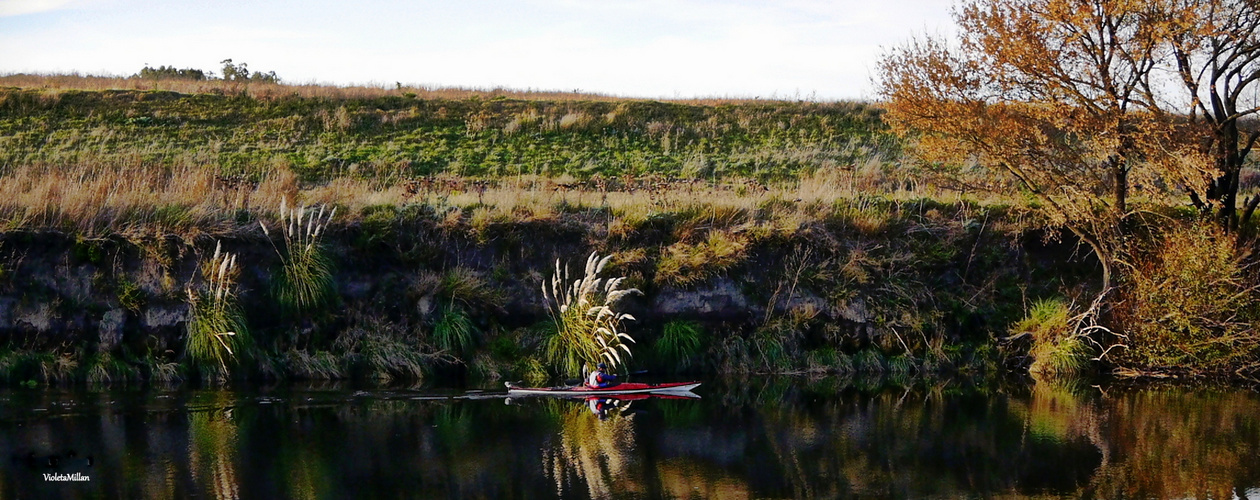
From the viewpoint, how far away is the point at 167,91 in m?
42.5

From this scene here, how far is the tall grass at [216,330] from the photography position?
19.7 meters

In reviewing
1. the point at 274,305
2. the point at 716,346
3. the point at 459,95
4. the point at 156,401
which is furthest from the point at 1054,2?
the point at 459,95

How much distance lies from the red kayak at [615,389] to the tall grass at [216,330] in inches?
195

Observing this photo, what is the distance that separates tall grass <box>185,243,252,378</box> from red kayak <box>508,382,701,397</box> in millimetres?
4951

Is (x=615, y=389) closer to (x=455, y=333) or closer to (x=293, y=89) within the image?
(x=455, y=333)

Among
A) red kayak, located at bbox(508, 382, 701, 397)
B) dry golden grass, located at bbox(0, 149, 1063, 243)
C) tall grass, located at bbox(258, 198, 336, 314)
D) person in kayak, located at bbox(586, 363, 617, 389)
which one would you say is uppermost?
dry golden grass, located at bbox(0, 149, 1063, 243)

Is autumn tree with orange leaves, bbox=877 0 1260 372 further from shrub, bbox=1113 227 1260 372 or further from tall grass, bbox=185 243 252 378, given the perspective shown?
tall grass, bbox=185 243 252 378

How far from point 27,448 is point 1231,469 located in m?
14.8

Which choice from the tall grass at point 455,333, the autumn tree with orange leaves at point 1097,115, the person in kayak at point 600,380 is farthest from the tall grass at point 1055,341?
the tall grass at point 455,333

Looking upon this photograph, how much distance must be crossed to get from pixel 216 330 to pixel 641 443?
863 centimetres

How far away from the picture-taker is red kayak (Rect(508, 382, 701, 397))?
18453 mm

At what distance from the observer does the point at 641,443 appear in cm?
1538

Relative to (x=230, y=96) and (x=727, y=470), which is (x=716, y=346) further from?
(x=230, y=96)

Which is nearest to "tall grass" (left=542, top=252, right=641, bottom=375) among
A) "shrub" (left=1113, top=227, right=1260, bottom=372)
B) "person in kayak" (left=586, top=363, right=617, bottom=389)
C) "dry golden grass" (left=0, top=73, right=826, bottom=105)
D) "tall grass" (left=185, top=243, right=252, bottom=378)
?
"person in kayak" (left=586, top=363, right=617, bottom=389)
